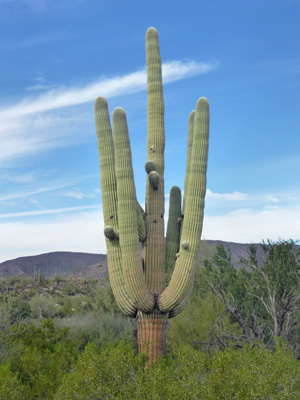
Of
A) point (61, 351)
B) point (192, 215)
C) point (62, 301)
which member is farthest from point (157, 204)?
point (62, 301)

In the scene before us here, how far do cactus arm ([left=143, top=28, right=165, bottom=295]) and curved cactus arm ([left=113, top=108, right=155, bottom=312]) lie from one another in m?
0.52

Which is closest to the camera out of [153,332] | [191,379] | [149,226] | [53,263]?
[191,379]

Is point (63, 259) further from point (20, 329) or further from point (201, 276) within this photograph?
point (20, 329)

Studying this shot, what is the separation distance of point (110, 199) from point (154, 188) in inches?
42.9

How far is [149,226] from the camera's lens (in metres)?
10.8

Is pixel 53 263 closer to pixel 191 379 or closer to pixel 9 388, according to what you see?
pixel 9 388

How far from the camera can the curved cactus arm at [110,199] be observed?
34.0ft

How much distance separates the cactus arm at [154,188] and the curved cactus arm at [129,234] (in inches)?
20.3

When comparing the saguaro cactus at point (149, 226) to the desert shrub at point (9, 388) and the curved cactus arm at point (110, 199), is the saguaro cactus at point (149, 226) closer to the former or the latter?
the curved cactus arm at point (110, 199)

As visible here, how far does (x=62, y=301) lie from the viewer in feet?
101

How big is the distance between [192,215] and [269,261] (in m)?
6.11

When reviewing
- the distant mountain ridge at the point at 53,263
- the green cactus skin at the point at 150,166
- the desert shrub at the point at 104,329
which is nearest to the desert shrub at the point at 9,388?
the green cactus skin at the point at 150,166

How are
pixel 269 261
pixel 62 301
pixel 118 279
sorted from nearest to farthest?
pixel 118 279 < pixel 269 261 < pixel 62 301

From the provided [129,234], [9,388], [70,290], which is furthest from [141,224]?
[70,290]
